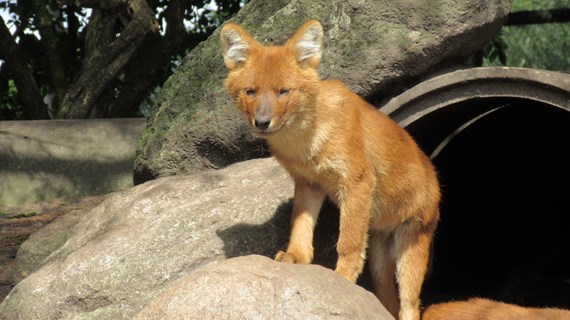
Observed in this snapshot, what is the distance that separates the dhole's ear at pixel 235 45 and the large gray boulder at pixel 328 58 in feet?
5.32

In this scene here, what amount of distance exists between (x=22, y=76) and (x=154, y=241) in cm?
557

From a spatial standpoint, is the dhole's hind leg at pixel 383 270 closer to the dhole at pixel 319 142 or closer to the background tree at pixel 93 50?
the dhole at pixel 319 142

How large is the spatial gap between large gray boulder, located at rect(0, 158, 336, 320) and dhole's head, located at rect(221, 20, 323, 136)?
104 cm

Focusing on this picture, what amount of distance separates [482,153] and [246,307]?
5603 mm

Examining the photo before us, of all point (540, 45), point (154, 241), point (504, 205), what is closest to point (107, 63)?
point (154, 241)

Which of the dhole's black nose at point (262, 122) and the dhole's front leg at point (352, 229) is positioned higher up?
the dhole's black nose at point (262, 122)

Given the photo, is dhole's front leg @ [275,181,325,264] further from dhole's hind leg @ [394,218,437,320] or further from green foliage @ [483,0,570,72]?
green foliage @ [483,0,570,72]

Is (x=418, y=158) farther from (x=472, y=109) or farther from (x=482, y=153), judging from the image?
(x=482, y=153)

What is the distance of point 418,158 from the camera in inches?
283

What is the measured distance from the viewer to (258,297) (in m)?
5.14

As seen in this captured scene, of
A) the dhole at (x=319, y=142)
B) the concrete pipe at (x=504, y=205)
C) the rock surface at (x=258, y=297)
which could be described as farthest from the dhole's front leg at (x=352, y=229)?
the concrete pipe at (x=504, y=205)

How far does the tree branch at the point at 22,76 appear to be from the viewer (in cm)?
1154

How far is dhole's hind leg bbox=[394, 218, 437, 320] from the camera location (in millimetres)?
6945

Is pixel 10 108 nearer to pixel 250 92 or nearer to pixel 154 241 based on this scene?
pixel 154 241
